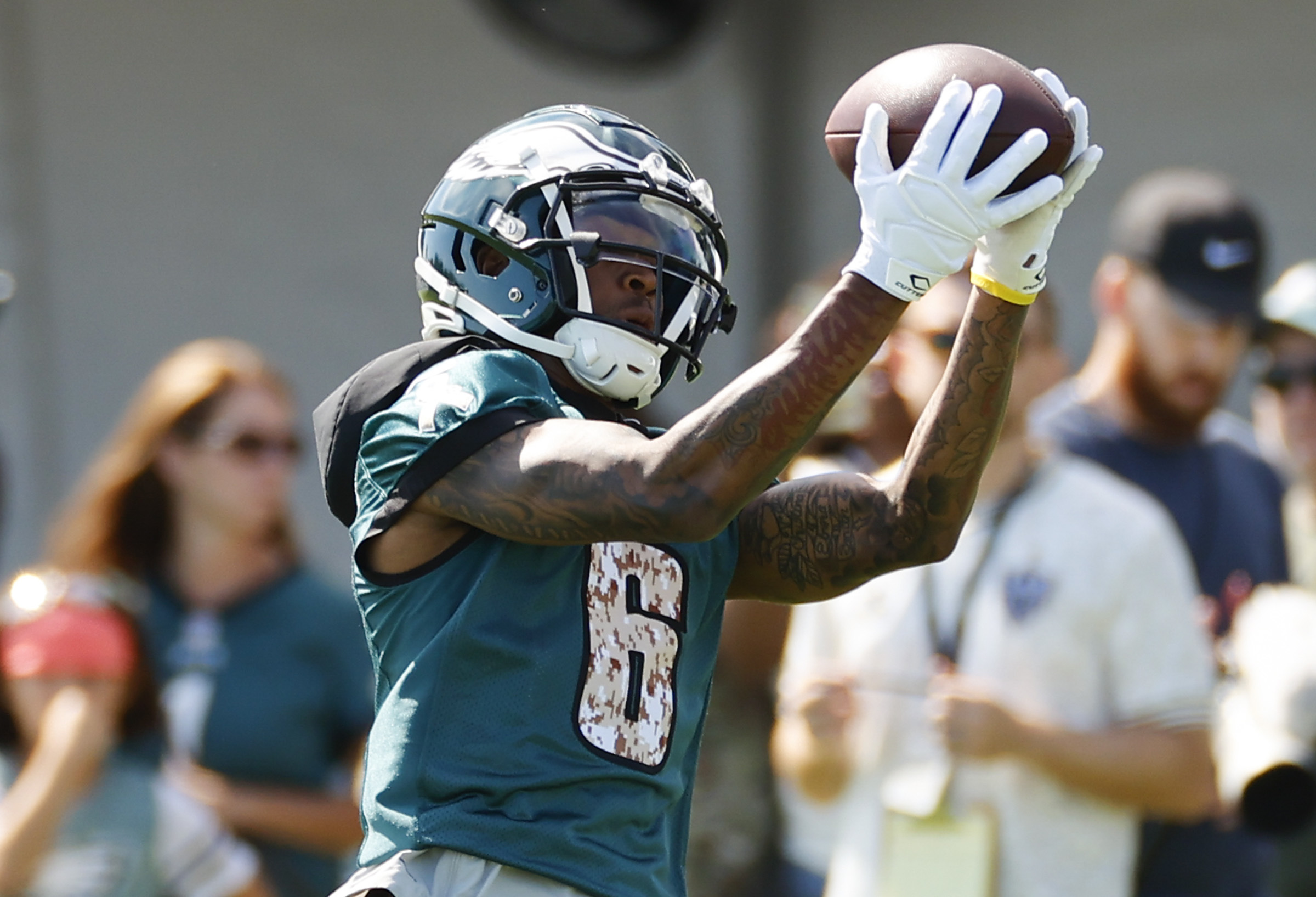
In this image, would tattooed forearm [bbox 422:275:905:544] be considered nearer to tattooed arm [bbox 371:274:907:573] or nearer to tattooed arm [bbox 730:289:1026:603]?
tattooed arm [bbox 371:274:907:573]

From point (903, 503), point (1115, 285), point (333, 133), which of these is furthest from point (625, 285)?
point (333, 133)

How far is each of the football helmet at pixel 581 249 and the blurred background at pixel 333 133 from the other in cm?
396

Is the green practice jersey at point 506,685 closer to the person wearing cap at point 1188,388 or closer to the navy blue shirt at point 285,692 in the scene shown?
the navy blue shirt at point 285,692

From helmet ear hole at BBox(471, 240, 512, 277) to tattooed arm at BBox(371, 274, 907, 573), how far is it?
0.37 metres

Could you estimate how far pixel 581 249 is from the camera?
8.07 ft

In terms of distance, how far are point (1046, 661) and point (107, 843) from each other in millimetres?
2130

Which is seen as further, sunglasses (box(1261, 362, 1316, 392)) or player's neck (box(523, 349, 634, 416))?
sunglasses (box(1261, 362, 1316, 392))

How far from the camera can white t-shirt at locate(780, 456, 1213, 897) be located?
12.4 feet

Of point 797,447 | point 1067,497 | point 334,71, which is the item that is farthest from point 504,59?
point 797,447

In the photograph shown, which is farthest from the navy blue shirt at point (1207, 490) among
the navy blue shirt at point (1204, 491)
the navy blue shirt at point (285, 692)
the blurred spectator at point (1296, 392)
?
the navy blue shirt at point (285, 692)

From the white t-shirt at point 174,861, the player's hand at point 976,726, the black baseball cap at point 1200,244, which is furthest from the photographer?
the black baseball cap at point 1200,244

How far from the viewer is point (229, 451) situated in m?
4.63

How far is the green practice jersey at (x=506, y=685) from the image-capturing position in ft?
7.47

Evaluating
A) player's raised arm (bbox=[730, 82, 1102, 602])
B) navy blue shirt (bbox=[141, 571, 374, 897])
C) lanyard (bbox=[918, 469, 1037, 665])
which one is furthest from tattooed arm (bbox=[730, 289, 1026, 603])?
navy blue shirt (bbox=[141, 571, 374, 897])
